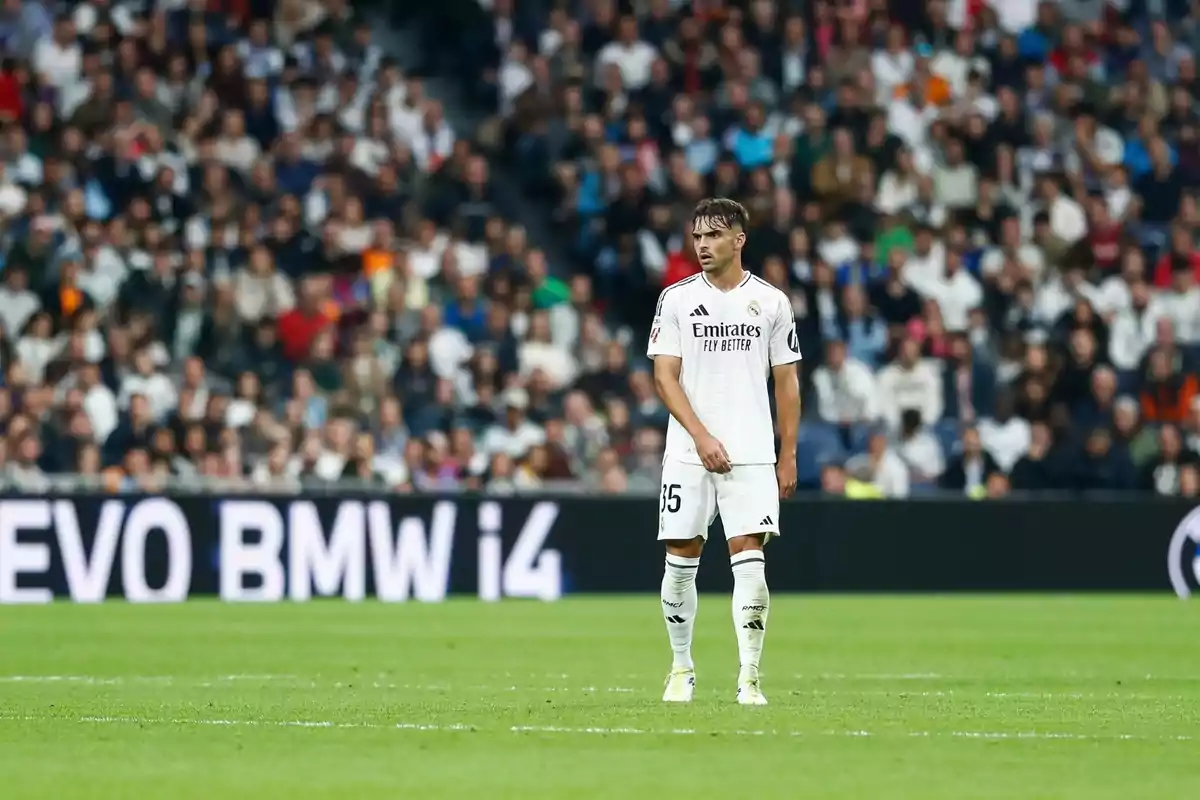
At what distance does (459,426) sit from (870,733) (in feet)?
47.7

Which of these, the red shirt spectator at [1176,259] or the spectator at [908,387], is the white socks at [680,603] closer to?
the spectator at [908,387]

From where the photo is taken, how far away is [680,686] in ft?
37.3

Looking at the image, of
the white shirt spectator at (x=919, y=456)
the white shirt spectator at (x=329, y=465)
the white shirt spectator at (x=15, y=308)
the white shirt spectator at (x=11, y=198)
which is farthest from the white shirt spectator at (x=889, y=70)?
the white shirt spectator at (x=15, y=308)

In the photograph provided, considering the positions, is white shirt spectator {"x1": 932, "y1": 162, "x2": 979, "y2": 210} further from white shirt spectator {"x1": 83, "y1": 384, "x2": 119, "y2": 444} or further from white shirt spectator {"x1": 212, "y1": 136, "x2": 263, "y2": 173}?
white shirt spectator {"x1": 83, "y1": 384, "x2": 119, "y2": 444}

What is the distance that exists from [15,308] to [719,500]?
1413cm

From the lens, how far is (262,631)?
1825cm

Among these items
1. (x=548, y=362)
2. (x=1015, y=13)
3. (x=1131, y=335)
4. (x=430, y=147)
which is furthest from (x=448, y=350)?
(x=1015, y=13)

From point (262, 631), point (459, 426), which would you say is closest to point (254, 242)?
point (459, 426)

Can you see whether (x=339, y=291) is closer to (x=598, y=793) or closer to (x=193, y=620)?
(x=193, y=620)

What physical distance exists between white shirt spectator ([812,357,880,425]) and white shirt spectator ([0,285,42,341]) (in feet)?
26.8

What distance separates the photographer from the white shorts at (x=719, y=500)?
11.2 meters

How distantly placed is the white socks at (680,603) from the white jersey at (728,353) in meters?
0.53

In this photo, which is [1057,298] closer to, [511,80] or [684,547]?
[511,80]

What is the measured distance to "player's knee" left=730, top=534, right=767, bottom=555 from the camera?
1116cm
